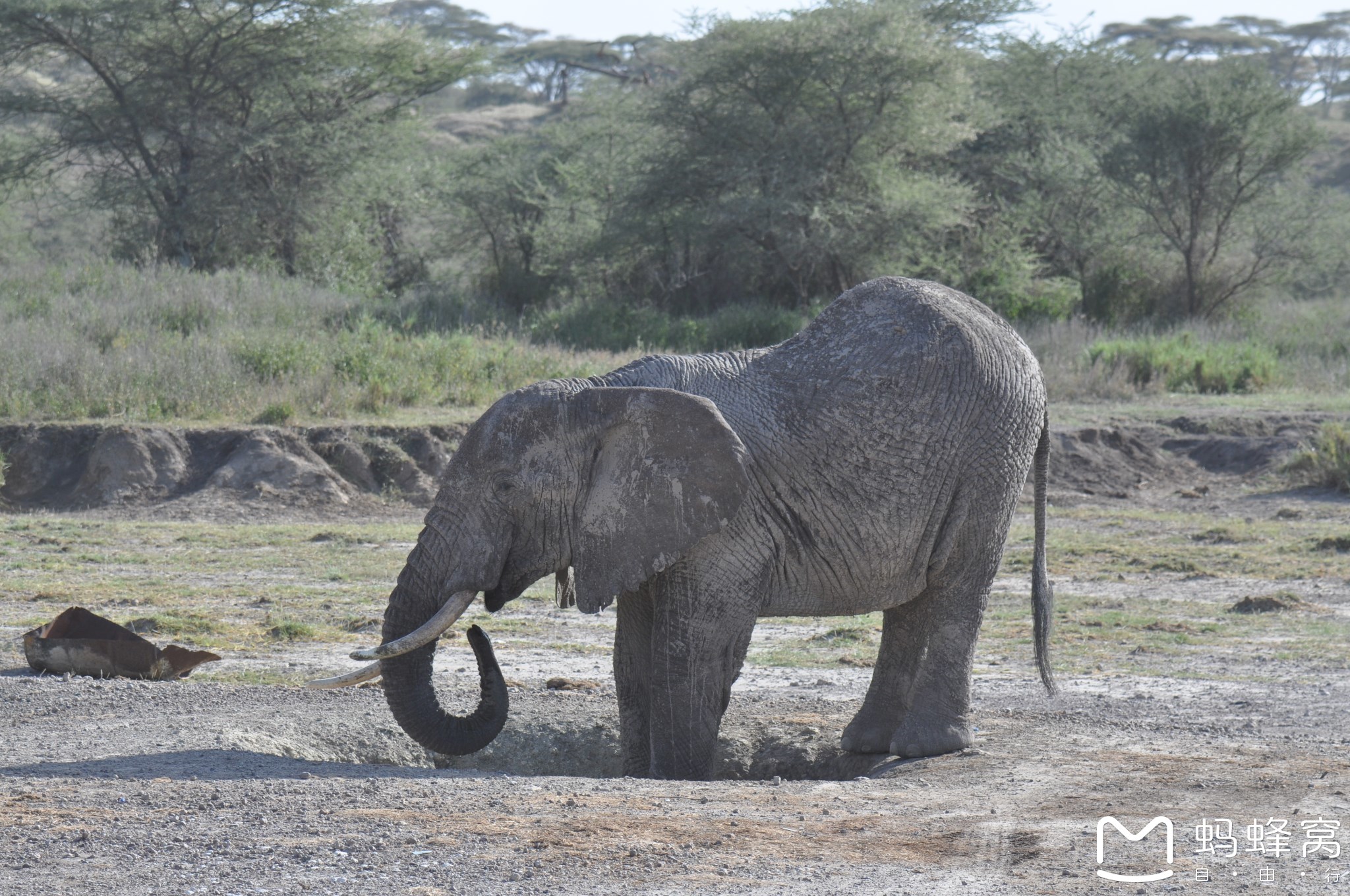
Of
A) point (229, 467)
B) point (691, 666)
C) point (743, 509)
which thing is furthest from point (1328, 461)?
point (691, 666)

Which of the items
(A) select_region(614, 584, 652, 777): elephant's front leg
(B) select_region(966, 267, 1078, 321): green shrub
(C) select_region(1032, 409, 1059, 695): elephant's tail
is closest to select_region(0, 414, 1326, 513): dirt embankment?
(A) select_region(614, 584, 652, 777): elephant's front leg

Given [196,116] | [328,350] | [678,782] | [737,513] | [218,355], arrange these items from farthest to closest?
[196,116], [328,350], [218,355], [737,513], [678,782]

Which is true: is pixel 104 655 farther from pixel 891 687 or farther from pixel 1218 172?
pixel 1218 172

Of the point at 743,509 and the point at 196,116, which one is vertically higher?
the point at 196,116

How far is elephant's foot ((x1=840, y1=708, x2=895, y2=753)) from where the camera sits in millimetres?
6961

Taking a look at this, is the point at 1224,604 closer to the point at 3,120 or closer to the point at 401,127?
the point at 401,127

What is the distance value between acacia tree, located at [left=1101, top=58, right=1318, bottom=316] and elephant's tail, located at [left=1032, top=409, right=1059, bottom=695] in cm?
2332

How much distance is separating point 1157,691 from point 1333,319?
2135 cm

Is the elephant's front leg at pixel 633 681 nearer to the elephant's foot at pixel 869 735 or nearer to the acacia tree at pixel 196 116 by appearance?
the elephant's foot at pixel 869 735

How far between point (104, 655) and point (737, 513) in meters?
3.64

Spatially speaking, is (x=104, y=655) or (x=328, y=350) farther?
(x=328, y=350)
